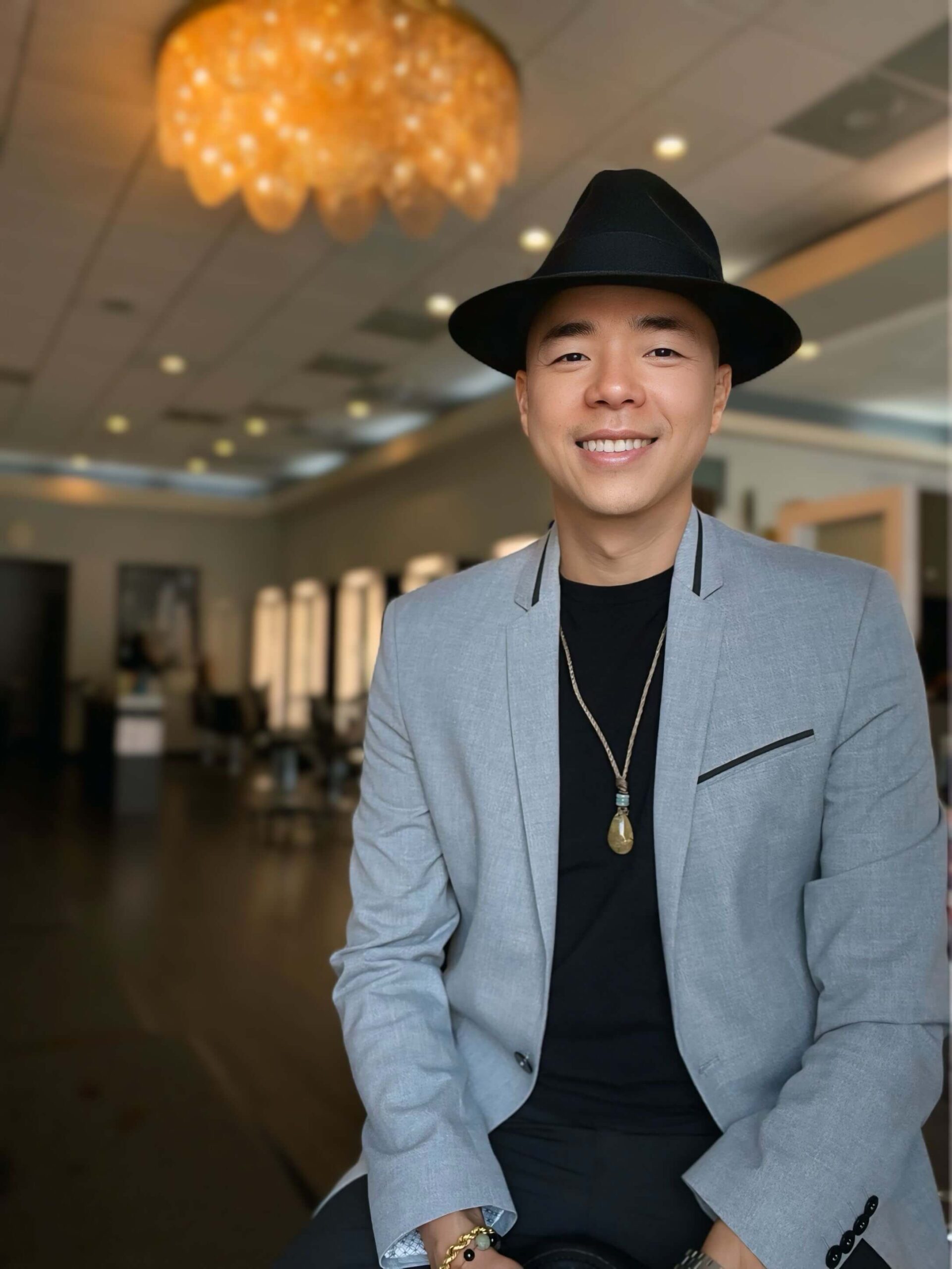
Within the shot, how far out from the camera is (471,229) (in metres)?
6.05

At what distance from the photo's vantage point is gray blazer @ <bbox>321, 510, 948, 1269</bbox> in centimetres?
105

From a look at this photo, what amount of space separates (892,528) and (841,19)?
196cm

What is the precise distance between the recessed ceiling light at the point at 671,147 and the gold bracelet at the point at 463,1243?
493cm

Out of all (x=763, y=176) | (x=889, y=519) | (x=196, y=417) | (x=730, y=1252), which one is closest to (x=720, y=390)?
(x=730, y=1252)

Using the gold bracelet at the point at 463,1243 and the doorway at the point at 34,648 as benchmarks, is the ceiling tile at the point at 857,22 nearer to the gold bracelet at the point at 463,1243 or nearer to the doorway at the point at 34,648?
the gold bracelet at the point at 463,1243

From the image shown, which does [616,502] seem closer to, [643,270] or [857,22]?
[643,270]

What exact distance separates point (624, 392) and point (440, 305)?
652cm

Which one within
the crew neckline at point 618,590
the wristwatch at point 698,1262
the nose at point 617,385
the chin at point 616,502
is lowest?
the wristwatch at point 698,1262

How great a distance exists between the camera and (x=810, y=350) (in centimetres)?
757

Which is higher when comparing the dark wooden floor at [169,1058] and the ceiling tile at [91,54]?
the ceiling tile at [91,54]

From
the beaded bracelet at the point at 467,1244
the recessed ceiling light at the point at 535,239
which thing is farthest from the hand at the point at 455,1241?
the recessed ceiling light at the point at 535,239

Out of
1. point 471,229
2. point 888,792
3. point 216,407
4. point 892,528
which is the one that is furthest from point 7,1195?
point 216,407

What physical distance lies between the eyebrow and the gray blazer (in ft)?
0.76

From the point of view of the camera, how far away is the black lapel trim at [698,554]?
122 centimetres
